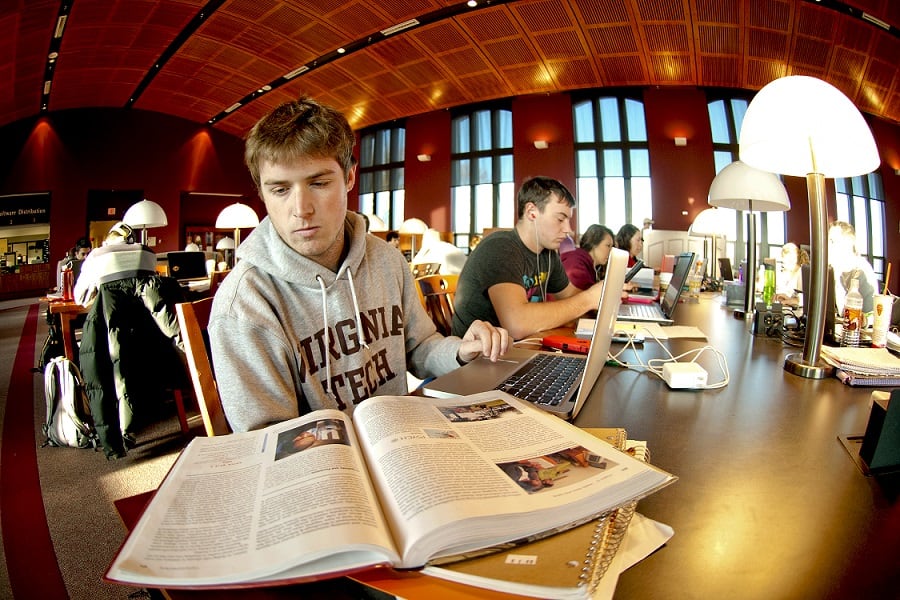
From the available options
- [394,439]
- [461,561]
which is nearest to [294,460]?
[394,439]

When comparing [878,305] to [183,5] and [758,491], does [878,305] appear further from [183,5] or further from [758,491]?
[183,5]

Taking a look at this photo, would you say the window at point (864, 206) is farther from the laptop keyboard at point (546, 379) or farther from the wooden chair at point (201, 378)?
the wooden chair at point (201, 378)

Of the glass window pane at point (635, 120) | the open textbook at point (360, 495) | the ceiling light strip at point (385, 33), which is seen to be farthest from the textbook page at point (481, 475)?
the glass window pane at point (635, 120)

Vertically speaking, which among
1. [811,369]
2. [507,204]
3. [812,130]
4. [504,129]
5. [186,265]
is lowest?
[811,369]

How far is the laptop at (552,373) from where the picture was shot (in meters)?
0.86

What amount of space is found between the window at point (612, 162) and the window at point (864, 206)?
4.15 m

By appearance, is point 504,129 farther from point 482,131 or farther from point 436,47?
point 436,47

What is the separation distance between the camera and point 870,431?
668 mm

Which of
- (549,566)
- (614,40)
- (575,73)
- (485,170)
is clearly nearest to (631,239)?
(614,40)

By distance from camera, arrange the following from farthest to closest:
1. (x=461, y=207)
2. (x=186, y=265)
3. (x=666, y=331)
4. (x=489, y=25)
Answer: (x=461, y=207), (x=489, y=25), (x=186, y=265), (x=666, y=331)

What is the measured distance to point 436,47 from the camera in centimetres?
769

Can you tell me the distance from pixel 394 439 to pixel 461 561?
0.59 ft

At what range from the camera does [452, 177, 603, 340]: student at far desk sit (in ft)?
6.10

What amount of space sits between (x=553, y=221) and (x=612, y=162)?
7821 millimetres
